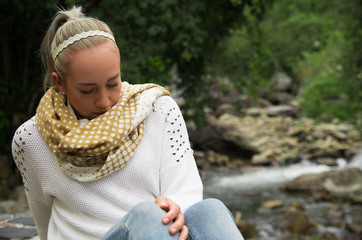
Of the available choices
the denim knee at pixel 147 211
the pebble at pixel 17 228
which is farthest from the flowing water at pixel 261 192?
the denim knee at pixel 147 211

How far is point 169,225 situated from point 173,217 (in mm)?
42

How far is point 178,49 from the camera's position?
204 inches

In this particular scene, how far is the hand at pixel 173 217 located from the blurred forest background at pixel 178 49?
2248 millimetres

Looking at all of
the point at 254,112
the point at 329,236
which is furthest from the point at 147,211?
the point at 254,112

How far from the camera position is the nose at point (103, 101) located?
1.54 m

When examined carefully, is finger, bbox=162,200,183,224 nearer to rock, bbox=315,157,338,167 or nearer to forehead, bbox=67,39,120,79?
forehead, bbox=67,39,120,79

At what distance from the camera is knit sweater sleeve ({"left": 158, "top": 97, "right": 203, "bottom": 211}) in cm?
160

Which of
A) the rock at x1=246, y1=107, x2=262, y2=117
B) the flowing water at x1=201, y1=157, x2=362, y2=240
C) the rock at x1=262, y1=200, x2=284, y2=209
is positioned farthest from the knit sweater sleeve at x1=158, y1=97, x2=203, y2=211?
the rock at x1=246, y1=107, x2=262, y2=117

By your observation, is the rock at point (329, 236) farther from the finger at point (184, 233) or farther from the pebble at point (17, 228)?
the finger at point (184, 233)

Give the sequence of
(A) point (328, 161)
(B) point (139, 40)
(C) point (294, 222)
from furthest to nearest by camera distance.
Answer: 1. (A) point (328, 161)
2. (C) point (294, 222)
3. (B) point (139, 40)

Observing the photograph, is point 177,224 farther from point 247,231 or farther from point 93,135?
point 247,231

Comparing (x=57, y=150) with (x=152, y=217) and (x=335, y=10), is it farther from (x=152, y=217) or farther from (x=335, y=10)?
(x=335, y=10)

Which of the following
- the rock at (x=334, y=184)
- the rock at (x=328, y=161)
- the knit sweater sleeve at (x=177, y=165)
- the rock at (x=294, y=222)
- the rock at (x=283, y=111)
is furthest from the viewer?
the rock at (x=283, y=111)

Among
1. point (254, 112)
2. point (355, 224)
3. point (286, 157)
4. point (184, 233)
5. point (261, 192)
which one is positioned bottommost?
point (254, 112)
